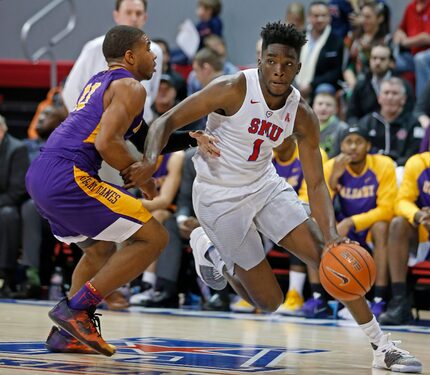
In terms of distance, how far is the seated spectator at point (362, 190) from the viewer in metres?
7.64

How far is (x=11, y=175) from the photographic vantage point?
8820 millimetres

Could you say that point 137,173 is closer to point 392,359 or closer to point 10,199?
point 392,359

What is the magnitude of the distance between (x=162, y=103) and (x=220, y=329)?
10.6 ft

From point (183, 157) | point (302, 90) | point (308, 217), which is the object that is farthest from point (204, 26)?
point (308, 217)

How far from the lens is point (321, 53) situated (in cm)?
1023

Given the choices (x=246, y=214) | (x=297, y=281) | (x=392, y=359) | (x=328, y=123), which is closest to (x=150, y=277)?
(x=297, y=281)

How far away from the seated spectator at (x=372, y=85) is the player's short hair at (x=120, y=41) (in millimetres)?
4595

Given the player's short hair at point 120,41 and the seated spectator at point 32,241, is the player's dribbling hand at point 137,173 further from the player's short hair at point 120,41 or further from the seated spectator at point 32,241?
the seated spectator at point 32,241

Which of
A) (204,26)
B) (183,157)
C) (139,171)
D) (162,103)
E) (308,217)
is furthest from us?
(204,26)

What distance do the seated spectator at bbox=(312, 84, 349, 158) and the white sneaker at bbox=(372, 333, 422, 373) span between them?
13.0ft

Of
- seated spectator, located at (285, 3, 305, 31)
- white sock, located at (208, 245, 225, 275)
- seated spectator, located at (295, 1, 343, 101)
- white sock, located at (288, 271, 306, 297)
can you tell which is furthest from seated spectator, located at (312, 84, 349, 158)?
white sock, located at (208, 245, 225, 275)

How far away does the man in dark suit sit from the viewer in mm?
8633

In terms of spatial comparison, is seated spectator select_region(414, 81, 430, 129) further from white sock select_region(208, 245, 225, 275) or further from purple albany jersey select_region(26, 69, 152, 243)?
purple albany jersey select_region(26, 69, 152, 243)

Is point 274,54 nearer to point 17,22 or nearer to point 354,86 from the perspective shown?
point 354,86
